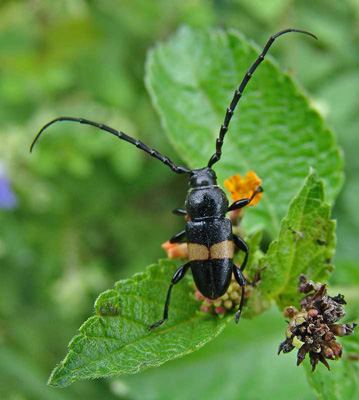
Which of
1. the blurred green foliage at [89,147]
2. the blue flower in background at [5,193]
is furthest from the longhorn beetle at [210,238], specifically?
the blue flower in background at [5,193]

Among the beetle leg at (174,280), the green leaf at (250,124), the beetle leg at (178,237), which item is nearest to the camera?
the beetle leg at (174,280)

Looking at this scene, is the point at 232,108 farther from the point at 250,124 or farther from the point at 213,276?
the point at 213,276

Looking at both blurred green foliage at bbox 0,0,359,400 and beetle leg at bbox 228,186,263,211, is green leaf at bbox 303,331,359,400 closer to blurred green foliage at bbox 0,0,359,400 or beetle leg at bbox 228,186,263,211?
beetle leg at bbox 228,186,263,211

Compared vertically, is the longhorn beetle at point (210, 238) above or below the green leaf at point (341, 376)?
above

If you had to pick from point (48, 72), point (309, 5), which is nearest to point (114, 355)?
point (48, 72)

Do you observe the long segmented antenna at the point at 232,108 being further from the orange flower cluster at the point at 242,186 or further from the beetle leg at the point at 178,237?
the beetle leg at the point at 178,237

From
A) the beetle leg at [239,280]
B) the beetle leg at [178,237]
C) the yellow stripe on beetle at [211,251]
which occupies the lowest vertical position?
the beetle leg at [239,280]

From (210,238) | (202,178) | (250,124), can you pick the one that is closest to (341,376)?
(210,238)
